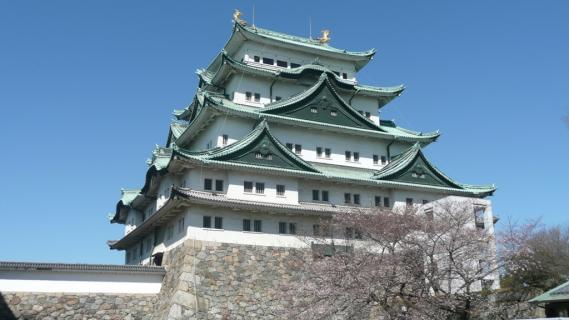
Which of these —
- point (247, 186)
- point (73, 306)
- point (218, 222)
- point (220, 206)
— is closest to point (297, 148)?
point (247, 186)

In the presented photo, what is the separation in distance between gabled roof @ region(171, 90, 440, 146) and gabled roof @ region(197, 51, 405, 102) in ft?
6.52

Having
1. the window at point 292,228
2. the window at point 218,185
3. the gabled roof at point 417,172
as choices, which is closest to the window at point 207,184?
the window at point 218,185

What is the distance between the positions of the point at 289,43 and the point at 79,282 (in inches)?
877

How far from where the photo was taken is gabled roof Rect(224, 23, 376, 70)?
128ft

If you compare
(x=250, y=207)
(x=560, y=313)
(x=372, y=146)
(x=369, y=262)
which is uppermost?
(x=372, y=146)

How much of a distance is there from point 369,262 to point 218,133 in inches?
597

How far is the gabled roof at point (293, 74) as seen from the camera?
120 ft

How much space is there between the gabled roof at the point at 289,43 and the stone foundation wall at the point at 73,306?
64.8 ft

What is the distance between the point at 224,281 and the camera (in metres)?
28.2

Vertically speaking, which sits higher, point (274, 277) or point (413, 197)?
point (413, 197)

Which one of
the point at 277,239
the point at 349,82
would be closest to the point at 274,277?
the point at 277,239

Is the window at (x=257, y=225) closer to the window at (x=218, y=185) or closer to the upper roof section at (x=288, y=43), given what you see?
the window at (x=218, y=185)

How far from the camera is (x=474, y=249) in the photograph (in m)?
23.3

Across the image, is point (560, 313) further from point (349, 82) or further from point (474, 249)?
point (349, 82)
